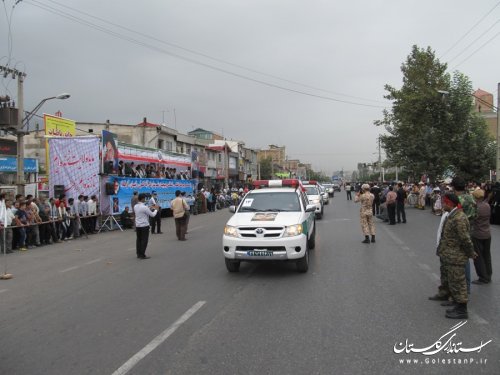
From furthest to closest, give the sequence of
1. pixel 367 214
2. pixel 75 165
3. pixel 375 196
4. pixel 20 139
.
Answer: pixel 375 196 → pixel 75 165 → pixel 20 139 → pixel 367 214

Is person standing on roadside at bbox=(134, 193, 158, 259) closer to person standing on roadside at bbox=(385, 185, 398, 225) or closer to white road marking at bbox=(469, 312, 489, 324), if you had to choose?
white road marking at bbox=(469, 312, 489, 324)

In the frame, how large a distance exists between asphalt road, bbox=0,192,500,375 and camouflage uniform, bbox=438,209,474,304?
419mm

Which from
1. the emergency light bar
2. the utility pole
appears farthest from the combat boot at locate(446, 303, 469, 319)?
the utility pole

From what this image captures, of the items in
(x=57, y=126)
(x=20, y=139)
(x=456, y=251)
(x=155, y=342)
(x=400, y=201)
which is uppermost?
(x=57, y=126)

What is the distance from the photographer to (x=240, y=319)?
5.74 m

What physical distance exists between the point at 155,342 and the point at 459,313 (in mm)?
3846

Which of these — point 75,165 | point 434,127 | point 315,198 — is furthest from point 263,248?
point 434,127

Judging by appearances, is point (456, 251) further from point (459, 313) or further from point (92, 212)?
point (92, 212)

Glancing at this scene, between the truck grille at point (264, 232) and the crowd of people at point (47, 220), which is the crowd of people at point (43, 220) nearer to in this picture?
the crowd of people at point (47, 220)

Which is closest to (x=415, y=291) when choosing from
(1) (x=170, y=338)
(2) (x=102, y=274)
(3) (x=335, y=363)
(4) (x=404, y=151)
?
(3) (x=335, y=363)

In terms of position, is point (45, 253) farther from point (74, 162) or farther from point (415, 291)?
→ point (415, 291)

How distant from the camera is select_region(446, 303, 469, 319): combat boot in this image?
222 inches

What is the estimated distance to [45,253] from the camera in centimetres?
1326

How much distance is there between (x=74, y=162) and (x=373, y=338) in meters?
17.0
